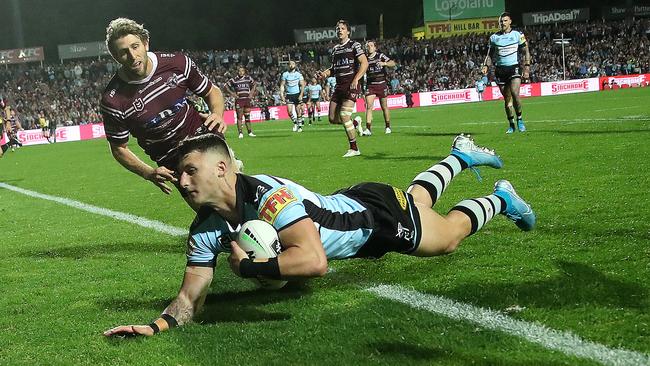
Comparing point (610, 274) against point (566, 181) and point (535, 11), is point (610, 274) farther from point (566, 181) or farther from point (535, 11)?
point (535, 11)

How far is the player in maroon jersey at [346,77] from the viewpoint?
47.0ft

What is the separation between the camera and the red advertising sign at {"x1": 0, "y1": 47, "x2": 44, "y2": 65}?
185 ft

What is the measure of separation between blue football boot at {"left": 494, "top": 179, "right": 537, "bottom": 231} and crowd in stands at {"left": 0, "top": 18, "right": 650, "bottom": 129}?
41.5 m

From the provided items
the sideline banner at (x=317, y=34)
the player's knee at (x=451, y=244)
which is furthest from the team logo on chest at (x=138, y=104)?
the sideline banner at (x=317, y=34)

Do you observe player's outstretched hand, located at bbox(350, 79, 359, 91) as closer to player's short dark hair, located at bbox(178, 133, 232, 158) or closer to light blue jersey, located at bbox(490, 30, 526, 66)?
light blue jersey, located at bbox(490, 30, 526, 66)

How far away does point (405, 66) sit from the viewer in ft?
177

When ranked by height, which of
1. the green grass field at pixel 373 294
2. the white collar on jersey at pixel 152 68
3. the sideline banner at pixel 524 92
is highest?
the white collar on jersey at pixel 152 68

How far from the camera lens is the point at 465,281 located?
15.0 feet

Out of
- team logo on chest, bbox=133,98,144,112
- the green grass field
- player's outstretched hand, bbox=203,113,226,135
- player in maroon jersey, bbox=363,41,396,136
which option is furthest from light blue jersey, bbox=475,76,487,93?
player's outstretched hand, bbox=203,113,226,135

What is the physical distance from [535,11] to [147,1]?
120 ft

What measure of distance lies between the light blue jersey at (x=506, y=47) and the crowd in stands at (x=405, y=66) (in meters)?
31.7

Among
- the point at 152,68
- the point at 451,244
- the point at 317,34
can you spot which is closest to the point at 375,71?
the point at 152,68

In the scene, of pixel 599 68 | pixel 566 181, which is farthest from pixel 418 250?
pixel 599 68

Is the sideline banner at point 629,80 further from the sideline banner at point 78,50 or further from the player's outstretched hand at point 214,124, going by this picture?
the player's outstretched hand at point 214,124
